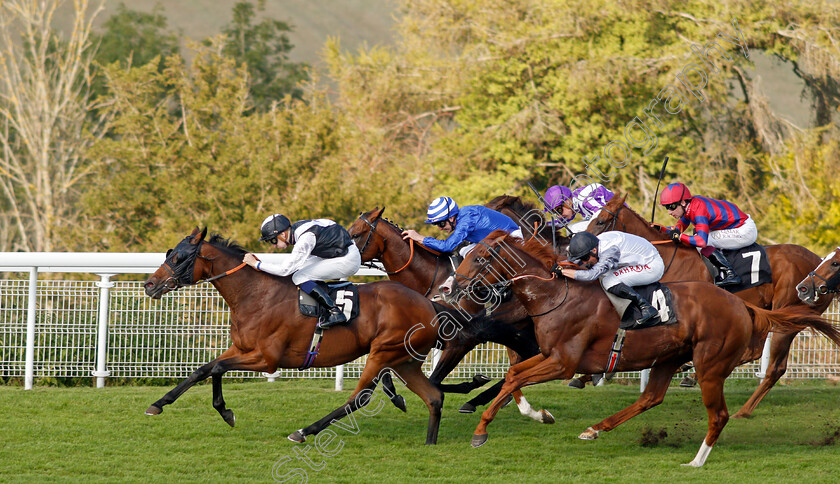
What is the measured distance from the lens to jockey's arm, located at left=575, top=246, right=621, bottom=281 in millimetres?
5508

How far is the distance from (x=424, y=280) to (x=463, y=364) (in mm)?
1809

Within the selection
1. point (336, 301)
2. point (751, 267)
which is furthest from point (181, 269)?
point (751, 267)

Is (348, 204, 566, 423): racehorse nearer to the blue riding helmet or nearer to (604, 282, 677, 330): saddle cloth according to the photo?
the blue riding helmet

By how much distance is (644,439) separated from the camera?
20.1 feet

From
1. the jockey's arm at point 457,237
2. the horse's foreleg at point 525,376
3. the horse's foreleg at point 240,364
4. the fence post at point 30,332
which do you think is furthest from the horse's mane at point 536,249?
the fence post at point 30,332

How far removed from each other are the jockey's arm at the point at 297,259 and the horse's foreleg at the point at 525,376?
4.94 feet

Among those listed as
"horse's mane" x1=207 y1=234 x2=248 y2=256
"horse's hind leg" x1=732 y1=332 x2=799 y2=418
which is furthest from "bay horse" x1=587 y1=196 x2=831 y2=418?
"horse's mane" x1=207 y1=234 x2=248 y2=256

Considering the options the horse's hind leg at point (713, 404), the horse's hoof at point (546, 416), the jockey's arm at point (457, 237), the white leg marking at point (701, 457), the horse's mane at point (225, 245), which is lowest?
the horse's hoof at point (546, 416)

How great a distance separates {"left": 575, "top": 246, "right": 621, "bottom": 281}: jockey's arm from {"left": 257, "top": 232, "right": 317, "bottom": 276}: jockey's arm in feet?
5.58

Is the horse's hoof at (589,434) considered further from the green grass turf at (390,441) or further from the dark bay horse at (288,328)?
the dark bay horse at (288,328)

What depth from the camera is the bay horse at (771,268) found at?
267 inches

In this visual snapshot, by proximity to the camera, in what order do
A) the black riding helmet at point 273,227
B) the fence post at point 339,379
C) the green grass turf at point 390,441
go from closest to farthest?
the green grass turf at point 390,441 → the black riding helmet at point 273,227 → the fence post at point 339,379

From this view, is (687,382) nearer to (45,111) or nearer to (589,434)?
(589,434)

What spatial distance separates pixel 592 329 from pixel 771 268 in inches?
93.9
